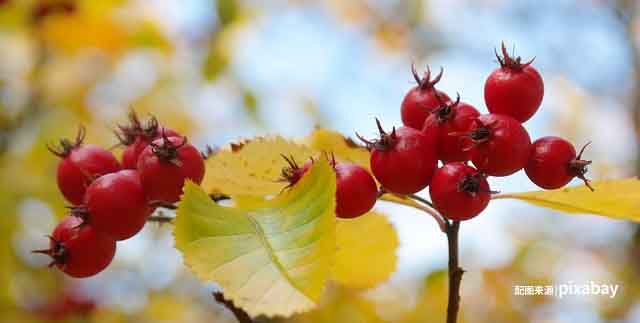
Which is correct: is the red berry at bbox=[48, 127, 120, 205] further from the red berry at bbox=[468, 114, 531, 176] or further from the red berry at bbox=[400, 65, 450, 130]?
the red berry at bbox=[468, 114, 531, 176]

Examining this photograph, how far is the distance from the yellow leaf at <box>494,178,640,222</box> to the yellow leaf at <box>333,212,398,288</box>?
0.32 m

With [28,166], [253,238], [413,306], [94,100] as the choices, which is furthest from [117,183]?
[94,100]

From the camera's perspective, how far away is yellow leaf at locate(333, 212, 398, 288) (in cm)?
164

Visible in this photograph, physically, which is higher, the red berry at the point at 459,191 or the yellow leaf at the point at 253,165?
the yellow leaf at the point at 253,165

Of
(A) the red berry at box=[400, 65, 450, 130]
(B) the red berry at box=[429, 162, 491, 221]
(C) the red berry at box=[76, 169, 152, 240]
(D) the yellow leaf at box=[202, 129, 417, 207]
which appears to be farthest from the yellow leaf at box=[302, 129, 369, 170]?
(C) the red berry at box=[76, 169, 152, 240]

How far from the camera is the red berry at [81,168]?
1.38 meters

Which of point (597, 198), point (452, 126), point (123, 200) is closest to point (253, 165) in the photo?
point (123, 200)

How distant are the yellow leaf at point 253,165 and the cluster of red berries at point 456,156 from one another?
4.5 inches

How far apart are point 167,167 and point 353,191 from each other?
299 mm

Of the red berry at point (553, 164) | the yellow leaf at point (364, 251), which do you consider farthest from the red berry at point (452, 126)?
the yellow leaf at point (364, 251)

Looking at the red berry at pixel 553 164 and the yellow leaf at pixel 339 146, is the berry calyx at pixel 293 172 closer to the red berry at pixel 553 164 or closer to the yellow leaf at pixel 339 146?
the yellow leaf at pixel 339 146

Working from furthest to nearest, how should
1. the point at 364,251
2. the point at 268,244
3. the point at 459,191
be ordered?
1. the point at 364,251
2. the point at 459,191
3. the point at 268,244

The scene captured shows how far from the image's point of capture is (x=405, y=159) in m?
1.21

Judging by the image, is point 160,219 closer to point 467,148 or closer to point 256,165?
point 256,165
